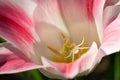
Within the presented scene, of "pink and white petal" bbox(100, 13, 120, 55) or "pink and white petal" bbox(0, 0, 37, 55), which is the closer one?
"pink and white petal" bbox(100, 13, 120, 55)

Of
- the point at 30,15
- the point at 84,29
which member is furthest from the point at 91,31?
the point at 30,15

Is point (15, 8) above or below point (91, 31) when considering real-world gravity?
above

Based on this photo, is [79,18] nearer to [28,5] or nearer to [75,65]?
[28,5]

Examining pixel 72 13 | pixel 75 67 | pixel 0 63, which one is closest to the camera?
pixel 75 67

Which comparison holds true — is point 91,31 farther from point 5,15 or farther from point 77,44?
point 5,15

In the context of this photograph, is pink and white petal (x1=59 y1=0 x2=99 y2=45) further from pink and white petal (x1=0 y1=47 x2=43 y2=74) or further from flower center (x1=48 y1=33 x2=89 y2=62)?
pink and white petal (x1=0 y1=47 x2=43 y2=74)

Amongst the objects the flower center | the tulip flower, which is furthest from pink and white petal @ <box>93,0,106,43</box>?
the flower center
